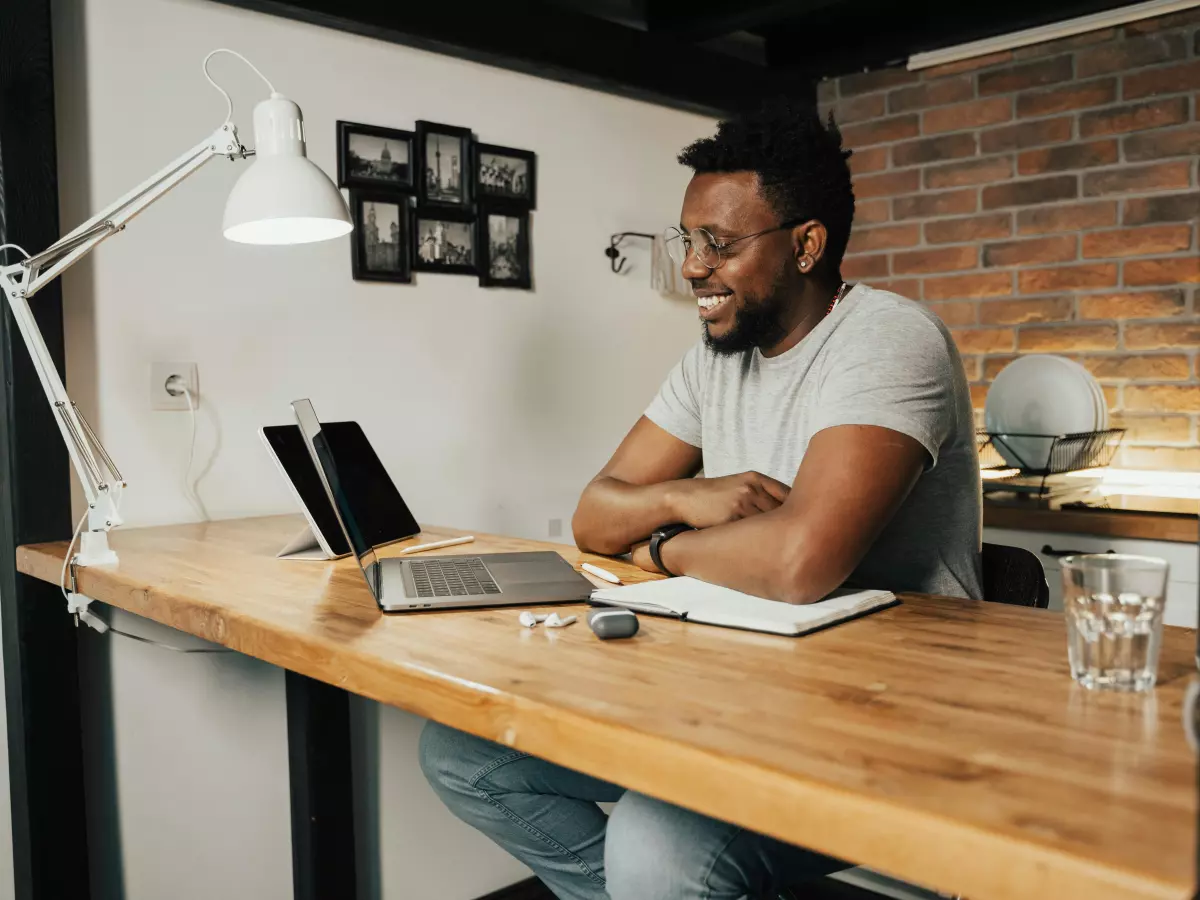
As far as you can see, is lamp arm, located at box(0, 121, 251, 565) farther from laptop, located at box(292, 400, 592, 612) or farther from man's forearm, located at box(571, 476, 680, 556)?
man's forearm, located at box(571, 476, 680, 556)

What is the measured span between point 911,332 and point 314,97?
1389 millimetres

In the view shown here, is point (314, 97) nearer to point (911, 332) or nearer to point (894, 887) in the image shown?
point (911, 332)

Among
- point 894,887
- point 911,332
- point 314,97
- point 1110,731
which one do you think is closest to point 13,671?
point 314,97

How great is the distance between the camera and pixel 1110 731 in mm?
751

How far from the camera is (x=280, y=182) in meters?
1.50

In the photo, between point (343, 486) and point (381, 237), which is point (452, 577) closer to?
point (343, 486)

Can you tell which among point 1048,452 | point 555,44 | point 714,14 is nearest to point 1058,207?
point 1048,452

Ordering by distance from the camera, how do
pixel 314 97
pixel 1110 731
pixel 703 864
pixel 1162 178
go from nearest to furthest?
pixel 1110 731, pixel 703 864, pixel 314 97, pixel 1162 178

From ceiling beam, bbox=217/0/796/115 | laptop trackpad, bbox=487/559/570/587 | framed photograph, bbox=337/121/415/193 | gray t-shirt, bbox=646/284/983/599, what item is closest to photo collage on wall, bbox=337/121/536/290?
framed photograph, bbox=337/121/415/193

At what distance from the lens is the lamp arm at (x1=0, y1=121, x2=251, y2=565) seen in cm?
157

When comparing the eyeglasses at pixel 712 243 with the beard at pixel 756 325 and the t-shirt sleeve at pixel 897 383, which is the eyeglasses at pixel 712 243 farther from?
the t-shirt sleeve at pixel 897 383

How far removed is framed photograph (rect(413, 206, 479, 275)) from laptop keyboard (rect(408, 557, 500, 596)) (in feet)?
3.43

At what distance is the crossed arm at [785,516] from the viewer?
3.97 ft

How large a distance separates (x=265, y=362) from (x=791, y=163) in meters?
1.13
